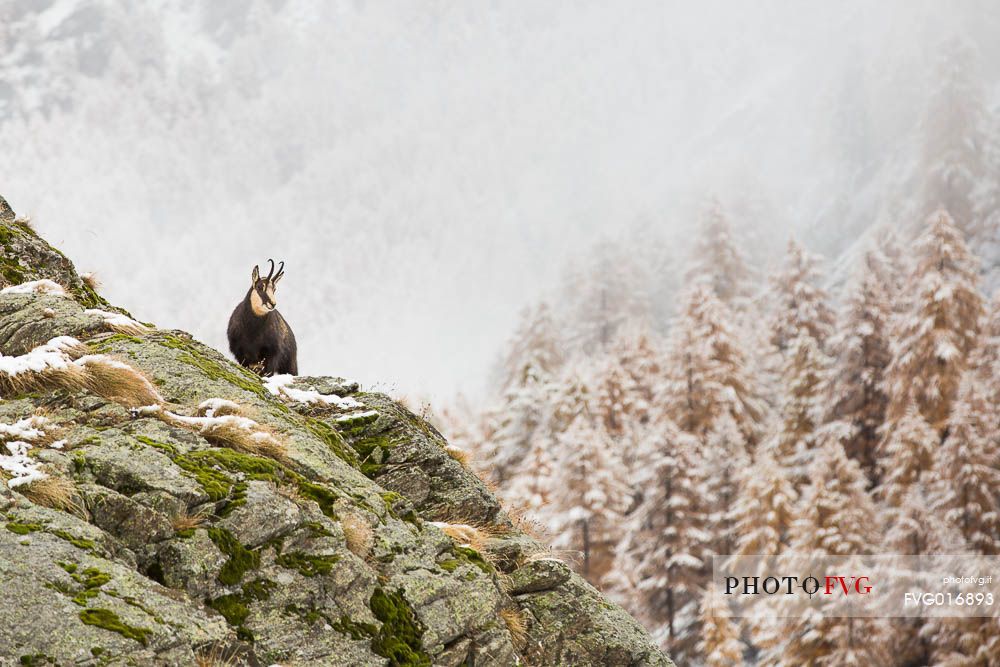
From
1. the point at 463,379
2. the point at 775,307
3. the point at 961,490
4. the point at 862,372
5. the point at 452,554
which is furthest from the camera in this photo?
the point at 463,379

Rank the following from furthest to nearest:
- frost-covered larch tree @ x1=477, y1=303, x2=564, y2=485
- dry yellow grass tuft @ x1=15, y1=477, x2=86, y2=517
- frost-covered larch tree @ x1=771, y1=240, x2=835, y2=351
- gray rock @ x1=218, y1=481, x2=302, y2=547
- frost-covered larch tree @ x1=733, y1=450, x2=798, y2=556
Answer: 1. frost-covered larch tree @ x1=771, y1=240, x2=835, y2=351
2. frost-covered larch tree @ x1=477, y1=303, x2=564, y2=485
3. frost-covered larch tree @ x1=733, y1=450, x2=798, y2=556
4. gray rock @ x1=218, y1=481, x2=302, y2=547
5. dry yellow grass tuft @ x1=15, y1=477, x2=86, y2=517

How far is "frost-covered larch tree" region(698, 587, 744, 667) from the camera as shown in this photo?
29.2m

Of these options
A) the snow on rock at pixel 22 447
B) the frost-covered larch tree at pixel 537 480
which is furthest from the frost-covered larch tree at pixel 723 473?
the snow on rock at pixel 22 447

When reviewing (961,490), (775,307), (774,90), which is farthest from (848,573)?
(774,90)

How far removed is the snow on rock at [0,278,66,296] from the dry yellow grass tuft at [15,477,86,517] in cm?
370

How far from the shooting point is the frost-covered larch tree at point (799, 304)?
46.4 meters

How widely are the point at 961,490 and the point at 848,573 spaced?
5.85 m

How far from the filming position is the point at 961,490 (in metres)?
30.0

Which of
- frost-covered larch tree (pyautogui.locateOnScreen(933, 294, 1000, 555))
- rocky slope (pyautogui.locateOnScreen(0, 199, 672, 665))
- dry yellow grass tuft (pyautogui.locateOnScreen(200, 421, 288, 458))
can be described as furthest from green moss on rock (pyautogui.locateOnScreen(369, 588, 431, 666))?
frost-covered larch tree (pyautogui.locateOnScreen(933, 294, 1000, 555))

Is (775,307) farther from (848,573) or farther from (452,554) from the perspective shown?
(452,554)

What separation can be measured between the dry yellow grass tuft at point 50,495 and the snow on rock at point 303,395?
11.2ft

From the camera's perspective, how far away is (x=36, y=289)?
27.1ft

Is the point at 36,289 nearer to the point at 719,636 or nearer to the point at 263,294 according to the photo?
the point at 263,294

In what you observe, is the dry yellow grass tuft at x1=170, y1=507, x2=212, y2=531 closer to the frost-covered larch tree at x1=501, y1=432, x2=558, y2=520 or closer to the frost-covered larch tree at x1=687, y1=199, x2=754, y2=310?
the frost-covered larch tree at x1=501, y1=432, x2=558, y2=520
